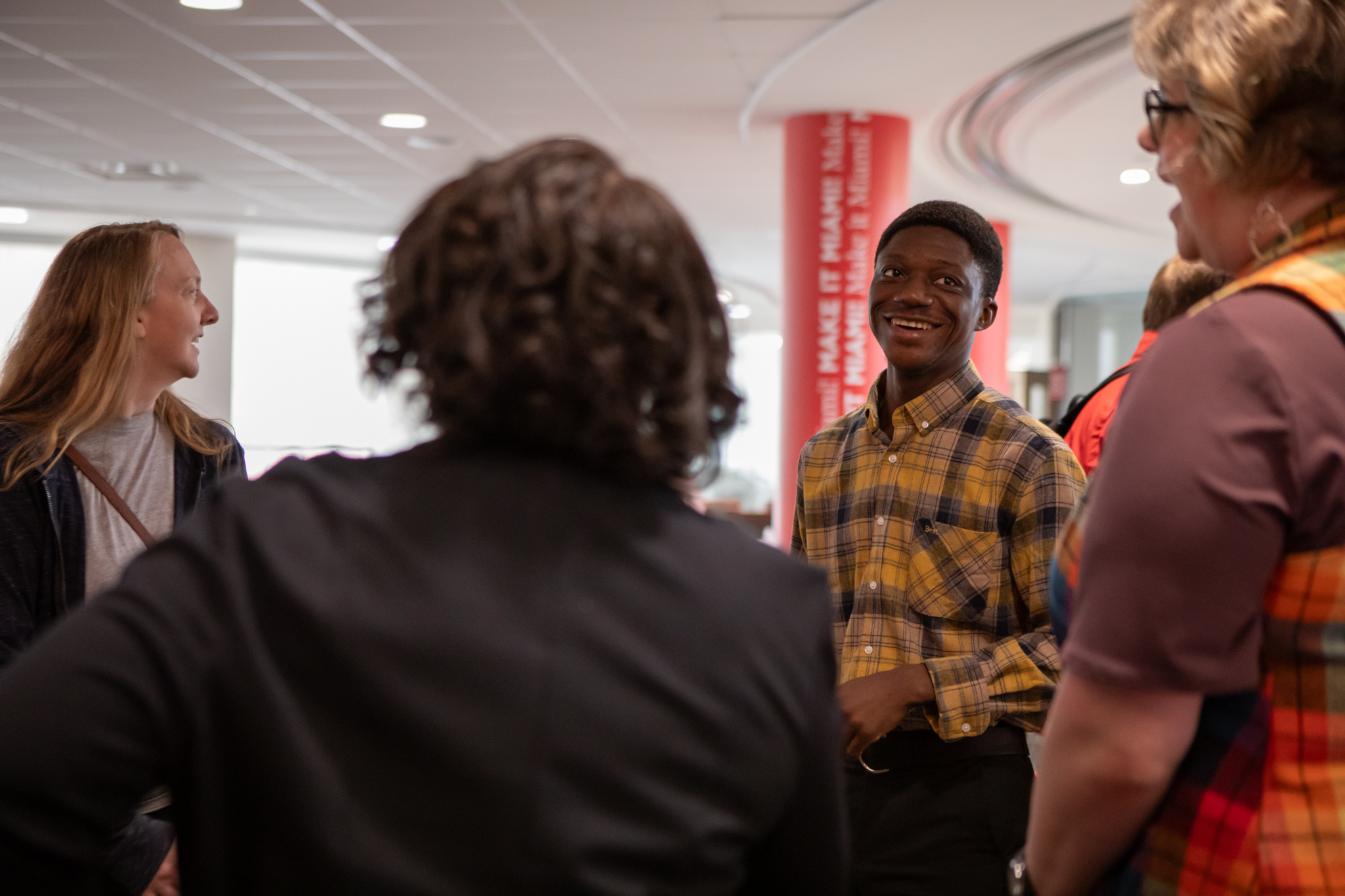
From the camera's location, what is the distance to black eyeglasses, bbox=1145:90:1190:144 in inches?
37.1

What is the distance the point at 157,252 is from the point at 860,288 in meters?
4.90

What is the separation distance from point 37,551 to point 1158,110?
1.68m

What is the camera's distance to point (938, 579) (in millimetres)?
1699

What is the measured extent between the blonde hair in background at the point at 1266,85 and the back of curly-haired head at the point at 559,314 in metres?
0.44

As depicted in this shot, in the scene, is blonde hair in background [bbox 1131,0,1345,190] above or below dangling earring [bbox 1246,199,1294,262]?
above

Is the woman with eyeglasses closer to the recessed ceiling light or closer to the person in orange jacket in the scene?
the person in orange jacket

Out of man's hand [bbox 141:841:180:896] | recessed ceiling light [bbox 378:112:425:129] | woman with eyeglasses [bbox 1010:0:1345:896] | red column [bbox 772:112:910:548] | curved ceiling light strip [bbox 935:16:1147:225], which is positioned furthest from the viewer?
recessed ceiling light [bbox 378:112:425:129]

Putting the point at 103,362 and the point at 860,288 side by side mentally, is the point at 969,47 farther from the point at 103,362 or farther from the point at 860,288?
the point at 103,362

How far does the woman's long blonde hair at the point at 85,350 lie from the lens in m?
1.87

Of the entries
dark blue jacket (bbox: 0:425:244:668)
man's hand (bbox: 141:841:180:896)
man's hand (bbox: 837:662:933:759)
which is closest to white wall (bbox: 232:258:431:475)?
dark blue jacket (bbox: 0:425:244:668)

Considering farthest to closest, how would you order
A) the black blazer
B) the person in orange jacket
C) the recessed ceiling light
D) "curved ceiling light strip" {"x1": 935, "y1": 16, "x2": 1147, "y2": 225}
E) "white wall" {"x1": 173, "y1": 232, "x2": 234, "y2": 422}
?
1. "white wall" {"x1": 173, "y1": 232, "x2": 234, "y2": 422}
2. the recessed ceiling light
3. "curved ceiling light strip" {"x1": 935, "y1": 16, "x2": 1147, "y2": 225}
4. the person in orange jacket
5. the black blazer

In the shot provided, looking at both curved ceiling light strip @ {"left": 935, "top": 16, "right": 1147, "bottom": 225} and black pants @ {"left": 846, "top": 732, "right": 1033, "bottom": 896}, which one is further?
curved ceiling light strip @ {"left": 935, "top": 16, "right": 1147, "bottom": 225}

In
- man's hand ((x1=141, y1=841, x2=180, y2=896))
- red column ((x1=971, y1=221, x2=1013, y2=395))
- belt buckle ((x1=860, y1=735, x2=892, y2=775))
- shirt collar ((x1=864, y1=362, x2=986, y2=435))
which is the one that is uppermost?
red column ((x1=971, y1=221, x2=1013, y2=395))

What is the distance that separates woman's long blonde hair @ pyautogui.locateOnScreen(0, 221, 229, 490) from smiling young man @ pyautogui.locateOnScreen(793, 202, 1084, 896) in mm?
1208
